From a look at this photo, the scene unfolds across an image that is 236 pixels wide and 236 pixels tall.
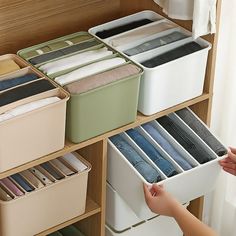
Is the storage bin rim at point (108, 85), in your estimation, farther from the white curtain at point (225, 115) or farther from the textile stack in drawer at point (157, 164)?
the white curtain at point (225, 115)

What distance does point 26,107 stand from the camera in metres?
1.97

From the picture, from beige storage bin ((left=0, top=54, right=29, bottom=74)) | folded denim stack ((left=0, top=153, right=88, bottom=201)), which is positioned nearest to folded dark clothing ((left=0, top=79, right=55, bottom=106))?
beige storage bin ((left=0, top=54, right=29, bottom=74))

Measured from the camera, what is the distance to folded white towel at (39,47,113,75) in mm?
2133

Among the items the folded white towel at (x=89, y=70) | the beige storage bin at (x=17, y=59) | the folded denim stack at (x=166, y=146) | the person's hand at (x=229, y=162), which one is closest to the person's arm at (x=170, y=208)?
the folded denim stack at (x=166, y=146)

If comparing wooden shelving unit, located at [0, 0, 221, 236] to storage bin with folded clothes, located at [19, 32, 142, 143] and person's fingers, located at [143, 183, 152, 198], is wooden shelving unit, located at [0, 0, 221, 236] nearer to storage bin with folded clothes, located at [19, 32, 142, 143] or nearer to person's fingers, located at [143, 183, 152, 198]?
storage bin with folded clothes, located at [19, 32, 142, 143]

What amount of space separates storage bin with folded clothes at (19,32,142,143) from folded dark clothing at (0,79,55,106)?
0.05 meters

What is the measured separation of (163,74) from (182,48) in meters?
0.13

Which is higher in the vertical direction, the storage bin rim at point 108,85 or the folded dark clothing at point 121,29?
the folded dark clothing at point 121,29

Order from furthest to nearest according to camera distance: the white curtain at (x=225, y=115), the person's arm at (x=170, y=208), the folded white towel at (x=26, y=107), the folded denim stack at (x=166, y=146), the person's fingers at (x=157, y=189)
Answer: the white curtain at (x=225, y=115)
the folded denim stack at (x=166, y=146)
the person's fingers at (x=157, y=189)
the person's arm at (x=170, y=208)
the folded white towel at (x=26, y=107)

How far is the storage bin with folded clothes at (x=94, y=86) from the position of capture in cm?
205

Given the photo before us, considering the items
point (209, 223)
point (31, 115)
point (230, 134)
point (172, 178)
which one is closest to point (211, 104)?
point (230, 134)

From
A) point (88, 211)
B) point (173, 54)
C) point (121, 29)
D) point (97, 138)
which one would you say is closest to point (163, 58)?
point (173, 54)

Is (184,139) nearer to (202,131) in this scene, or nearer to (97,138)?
(202,131)

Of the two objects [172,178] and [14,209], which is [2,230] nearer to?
[14,209]
